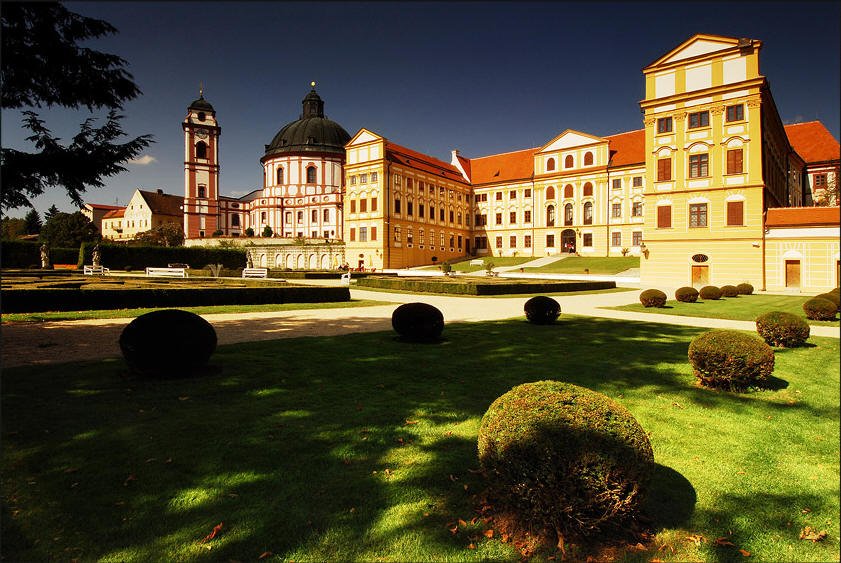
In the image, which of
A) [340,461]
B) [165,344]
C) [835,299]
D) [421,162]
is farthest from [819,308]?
[421,162]

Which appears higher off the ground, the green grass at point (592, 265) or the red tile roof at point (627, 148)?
the red tile roof at point (627, 148)

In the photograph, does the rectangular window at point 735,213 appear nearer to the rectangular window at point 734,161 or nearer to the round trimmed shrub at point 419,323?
the rectangular window at point 734,161

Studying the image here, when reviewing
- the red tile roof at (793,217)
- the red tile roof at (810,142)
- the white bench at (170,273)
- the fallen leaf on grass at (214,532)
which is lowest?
the fallen leaf on grass at (214,532)

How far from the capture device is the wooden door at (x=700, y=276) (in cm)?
3052

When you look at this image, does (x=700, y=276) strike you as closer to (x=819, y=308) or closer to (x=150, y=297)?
(x=819, y=308)

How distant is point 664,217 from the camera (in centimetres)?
3259

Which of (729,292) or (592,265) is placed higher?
(592,265)

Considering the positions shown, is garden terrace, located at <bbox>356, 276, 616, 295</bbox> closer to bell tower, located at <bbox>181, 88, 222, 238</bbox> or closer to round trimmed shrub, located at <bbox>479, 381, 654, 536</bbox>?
round trimmed shrub, located at <bbox>479, 381, 654, 536</bbox>

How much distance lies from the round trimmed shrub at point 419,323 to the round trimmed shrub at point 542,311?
4.32 metres

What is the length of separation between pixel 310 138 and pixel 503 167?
34.0 meters

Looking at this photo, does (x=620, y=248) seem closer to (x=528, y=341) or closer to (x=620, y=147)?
(x=620, y=147)

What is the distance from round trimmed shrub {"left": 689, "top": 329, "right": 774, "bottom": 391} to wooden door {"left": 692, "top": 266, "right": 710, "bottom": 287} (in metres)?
27.3

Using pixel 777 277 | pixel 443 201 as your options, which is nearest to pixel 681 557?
pixel 777 277

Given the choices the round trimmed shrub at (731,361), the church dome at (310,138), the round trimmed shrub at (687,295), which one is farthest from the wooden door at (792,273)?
the church dome at (310,138)
